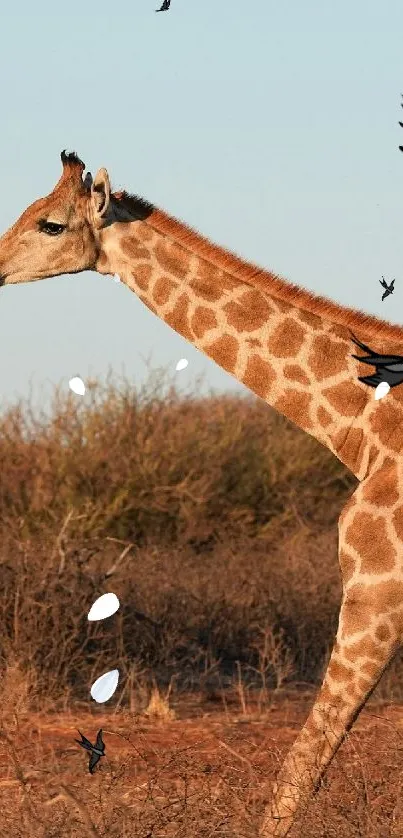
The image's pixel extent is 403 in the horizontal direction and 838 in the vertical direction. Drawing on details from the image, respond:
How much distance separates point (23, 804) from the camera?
18.3ft

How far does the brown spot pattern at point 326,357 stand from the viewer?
686 cm

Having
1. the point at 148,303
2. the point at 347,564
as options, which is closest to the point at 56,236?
the point at 148,303

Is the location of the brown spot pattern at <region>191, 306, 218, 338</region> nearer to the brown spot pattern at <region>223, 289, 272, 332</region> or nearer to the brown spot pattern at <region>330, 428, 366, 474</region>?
the brown spot pattern at <region>223, 289, 272, 332</region>

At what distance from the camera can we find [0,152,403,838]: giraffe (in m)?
6.24

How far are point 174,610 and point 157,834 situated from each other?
18.4 feet

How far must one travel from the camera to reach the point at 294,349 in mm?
6941

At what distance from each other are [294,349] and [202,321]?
445mm

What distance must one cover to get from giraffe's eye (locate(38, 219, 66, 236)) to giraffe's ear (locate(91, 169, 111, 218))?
0.19 metres

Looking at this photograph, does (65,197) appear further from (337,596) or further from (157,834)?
(337,596)

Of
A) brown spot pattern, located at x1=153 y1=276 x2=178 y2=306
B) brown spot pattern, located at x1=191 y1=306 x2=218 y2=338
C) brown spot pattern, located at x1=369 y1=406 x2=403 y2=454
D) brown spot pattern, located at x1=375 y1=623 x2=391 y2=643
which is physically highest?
brown spot pattern, located at x1=153 y1=276 x2=178 y2=306

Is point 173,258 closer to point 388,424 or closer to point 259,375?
point 259,375

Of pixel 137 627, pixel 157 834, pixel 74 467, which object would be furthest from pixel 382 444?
pixel 74 467

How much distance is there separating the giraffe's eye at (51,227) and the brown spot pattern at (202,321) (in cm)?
72

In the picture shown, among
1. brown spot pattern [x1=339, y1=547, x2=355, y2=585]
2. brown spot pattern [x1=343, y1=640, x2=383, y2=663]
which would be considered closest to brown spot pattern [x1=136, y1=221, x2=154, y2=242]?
brown spot pattern [x1=339, y1=547, x2=355, y2=585]
